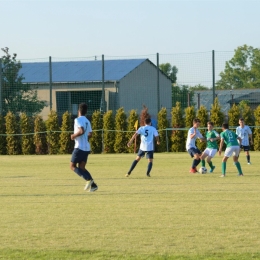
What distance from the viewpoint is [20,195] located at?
16.0 metres

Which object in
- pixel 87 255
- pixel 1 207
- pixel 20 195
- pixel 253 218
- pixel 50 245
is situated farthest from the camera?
pixel 20 195

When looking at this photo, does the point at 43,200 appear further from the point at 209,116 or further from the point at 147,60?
the point at 147,60

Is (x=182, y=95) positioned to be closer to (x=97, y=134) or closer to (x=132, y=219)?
(x=97, y=134)

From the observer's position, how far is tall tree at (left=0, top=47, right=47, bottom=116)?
4438 cm


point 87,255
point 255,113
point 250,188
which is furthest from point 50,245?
point 255,113

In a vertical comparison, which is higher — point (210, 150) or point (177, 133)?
point (177, 133)

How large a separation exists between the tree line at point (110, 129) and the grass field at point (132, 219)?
1875 centimetres

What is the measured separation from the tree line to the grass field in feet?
61.5

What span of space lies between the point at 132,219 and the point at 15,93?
1341 inches

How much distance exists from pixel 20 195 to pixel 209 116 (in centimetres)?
2449

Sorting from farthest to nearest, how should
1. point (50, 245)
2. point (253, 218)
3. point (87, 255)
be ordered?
point (253, 218)
point (50, 245)
point (87, 255)

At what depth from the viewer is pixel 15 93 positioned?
44.8 metres

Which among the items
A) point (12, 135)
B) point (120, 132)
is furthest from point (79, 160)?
point (12, 135)

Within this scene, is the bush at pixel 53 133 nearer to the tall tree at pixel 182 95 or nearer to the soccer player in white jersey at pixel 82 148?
the tall tree at pixel 182 95
